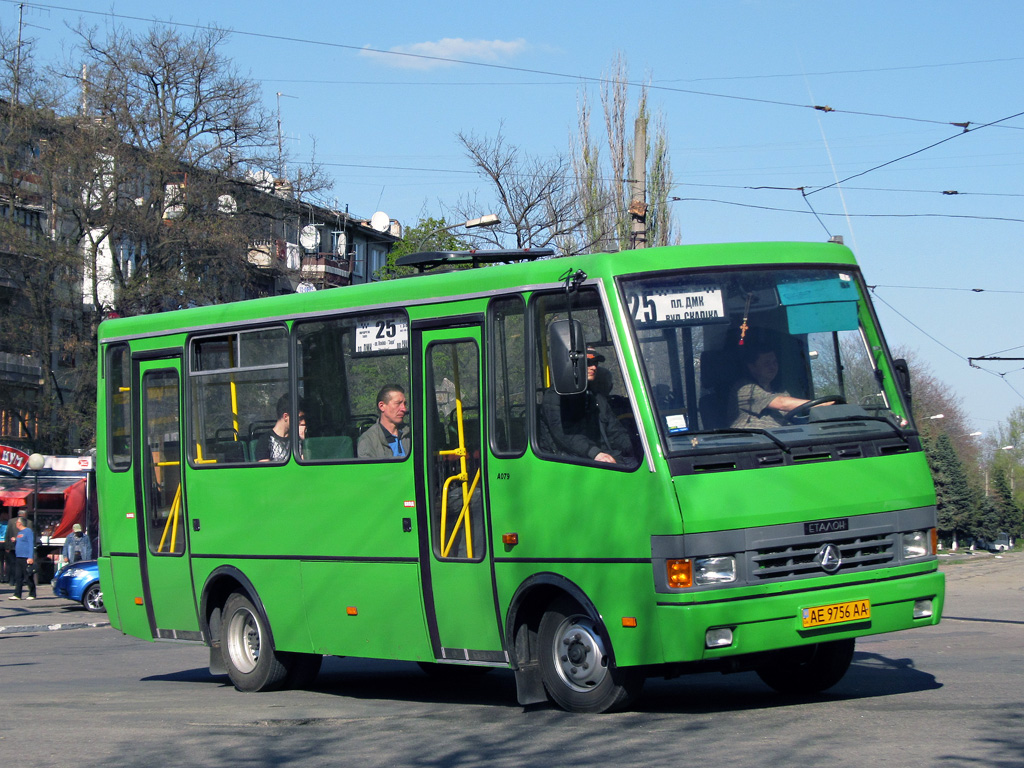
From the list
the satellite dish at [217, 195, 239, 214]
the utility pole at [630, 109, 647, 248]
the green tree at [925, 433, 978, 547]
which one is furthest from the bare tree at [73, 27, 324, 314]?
the green tree at [925, 433, 978, 547]

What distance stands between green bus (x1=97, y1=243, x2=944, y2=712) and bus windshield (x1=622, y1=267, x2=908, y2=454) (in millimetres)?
15

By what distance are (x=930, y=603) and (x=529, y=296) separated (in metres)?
3.27

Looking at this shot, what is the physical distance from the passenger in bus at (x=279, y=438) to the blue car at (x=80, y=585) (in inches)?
671

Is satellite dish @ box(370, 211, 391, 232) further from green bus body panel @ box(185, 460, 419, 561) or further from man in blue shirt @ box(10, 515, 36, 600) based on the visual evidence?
green bus body panel @ box(185, 460, 419, 561)

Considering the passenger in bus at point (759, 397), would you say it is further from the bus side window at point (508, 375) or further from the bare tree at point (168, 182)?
the bare tree at point (168, 182)

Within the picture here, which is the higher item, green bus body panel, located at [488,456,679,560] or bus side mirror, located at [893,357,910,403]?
bus side mirror, located at [893,357,910,403]

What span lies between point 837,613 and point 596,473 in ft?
5.53

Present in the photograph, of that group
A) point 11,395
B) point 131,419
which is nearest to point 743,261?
point 131,419

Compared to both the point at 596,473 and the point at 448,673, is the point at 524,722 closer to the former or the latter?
the point at 596,473

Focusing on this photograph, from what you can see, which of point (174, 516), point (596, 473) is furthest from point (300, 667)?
point (596, 473)

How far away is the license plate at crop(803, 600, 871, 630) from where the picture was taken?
8258 millimetres

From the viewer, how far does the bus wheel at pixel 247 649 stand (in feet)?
38.4

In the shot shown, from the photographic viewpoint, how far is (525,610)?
920cm

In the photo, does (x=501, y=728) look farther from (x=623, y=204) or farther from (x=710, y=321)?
(x=623, y=204)
